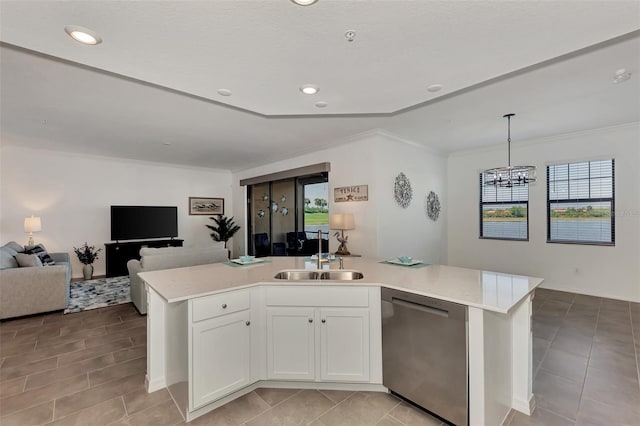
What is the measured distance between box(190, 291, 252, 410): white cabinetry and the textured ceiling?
1822mm

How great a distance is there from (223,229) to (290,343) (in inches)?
237

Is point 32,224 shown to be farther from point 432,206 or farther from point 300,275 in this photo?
point 432,206

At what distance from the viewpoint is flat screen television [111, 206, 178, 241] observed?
6.24 metres

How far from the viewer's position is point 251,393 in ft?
7.17

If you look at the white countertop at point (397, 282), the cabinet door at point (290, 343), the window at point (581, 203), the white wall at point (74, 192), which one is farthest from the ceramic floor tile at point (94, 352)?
the window at point (581, 203)

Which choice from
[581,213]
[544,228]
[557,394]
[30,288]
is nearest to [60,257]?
[30,288]

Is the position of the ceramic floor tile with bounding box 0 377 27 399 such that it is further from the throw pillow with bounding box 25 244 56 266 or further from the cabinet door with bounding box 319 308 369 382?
the throw pillow with bounding box 25 244 56 266

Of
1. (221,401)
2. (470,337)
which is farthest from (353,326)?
(221,401)

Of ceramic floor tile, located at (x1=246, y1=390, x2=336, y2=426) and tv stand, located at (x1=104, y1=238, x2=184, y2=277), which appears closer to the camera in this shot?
ceramic floor tile, located at (x1=246, y1=390, x2=336, y2=426)

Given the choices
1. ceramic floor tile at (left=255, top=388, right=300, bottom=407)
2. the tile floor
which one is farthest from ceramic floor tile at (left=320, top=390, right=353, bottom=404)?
ceramic floor tile at (left=255, top=388, right=300, bottom=407)

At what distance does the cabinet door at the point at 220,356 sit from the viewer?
1.88 meters

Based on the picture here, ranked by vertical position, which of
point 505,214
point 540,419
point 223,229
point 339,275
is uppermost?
point 505,214

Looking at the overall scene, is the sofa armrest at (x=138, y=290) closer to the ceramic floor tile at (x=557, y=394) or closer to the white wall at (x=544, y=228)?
the ceramic floor tile at (x=557, y=394)

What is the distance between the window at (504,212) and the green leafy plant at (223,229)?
5.91m
